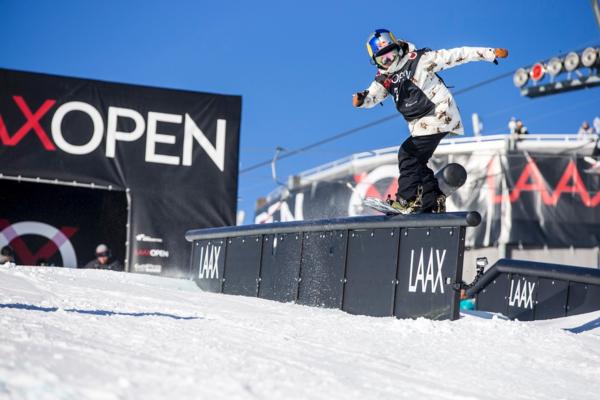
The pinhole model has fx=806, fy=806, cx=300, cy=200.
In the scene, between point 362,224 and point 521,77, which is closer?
point 362,224

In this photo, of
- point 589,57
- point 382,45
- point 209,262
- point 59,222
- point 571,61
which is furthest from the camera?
point 571,61

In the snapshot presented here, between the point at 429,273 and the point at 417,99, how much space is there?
1.59 m

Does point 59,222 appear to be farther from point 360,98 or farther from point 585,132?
point 585,132

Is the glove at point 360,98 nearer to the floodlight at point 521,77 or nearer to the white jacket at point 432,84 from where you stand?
the white jacket at point 432,84

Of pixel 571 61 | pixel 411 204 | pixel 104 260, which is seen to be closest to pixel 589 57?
pixel 571 61

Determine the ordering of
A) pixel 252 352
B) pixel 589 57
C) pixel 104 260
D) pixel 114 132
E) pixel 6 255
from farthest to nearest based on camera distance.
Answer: pixel 589 57 → pixel 114 132 → pixel 104 260 → pixel 6 255 → pixel 252 352

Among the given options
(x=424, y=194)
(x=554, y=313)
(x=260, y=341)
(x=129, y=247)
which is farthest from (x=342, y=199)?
(x=260, y=341)

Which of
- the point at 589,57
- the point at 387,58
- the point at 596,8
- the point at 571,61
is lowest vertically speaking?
the point at 387,58

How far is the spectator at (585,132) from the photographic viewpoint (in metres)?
27.8

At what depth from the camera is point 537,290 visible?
10.2 m

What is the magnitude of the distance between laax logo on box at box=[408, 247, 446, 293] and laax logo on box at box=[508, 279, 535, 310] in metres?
4.28

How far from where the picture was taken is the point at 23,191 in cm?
1359

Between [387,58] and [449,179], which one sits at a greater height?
[387,58]

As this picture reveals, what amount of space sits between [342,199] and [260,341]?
25885 mm
